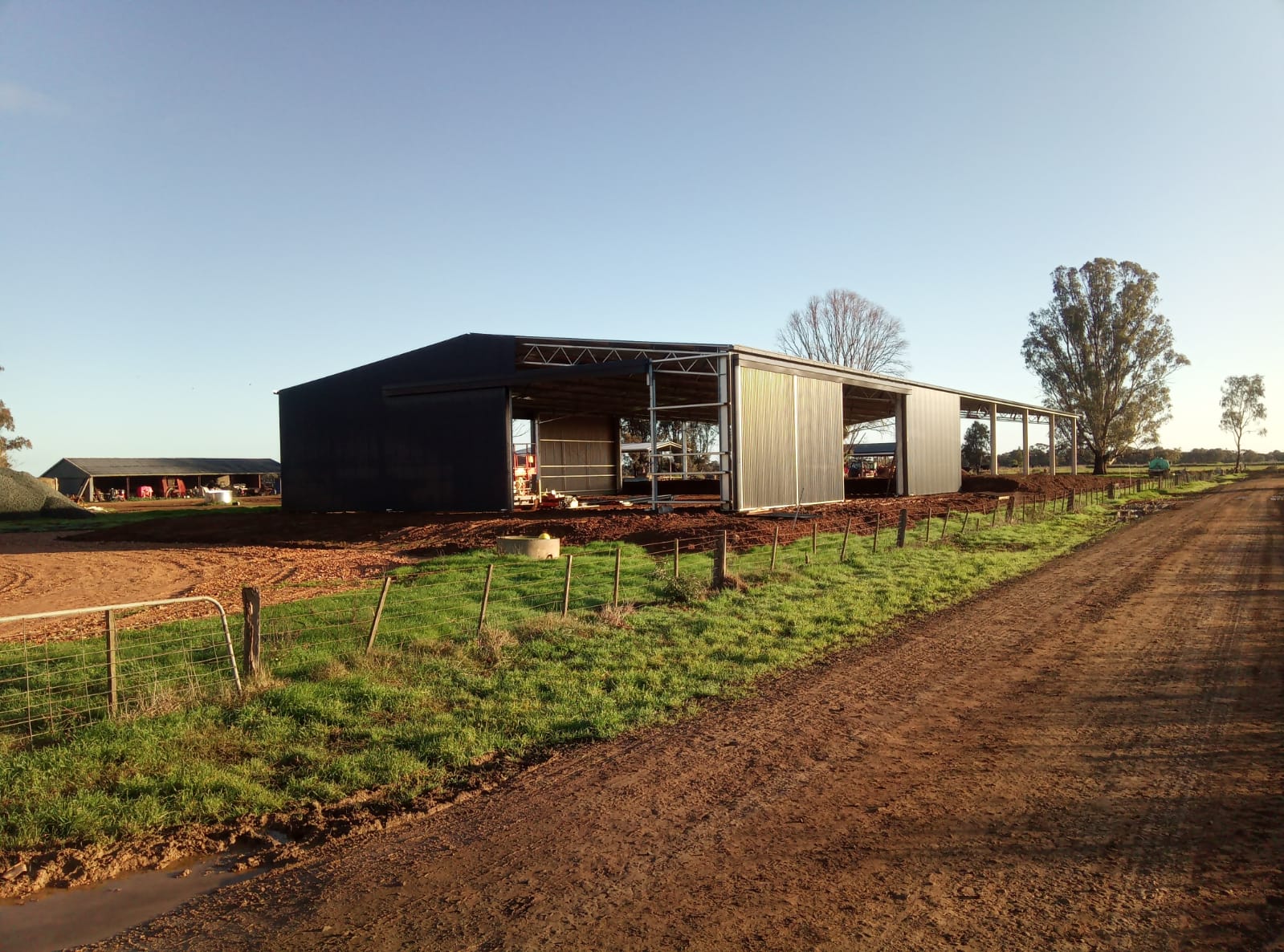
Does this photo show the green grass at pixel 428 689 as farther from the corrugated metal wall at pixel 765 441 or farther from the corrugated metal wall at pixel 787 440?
the corrugated metal wall at pixel 787 440

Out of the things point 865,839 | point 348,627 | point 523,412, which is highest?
point 523,412

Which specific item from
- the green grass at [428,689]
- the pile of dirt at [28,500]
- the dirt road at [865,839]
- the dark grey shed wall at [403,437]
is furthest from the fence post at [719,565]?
the pile of dirt at [28,500]

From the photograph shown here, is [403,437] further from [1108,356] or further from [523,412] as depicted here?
[1108,356]

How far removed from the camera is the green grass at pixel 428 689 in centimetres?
561

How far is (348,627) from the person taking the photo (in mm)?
10039

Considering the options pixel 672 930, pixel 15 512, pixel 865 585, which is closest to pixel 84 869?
pixel 672 930

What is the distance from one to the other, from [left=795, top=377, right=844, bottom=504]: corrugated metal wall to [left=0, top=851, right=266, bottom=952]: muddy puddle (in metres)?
24.5

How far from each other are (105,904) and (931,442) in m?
37.9

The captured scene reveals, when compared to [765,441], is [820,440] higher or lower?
higher

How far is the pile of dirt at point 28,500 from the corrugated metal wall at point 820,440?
3550cm

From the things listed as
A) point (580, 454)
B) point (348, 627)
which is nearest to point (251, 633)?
point (348, 627)

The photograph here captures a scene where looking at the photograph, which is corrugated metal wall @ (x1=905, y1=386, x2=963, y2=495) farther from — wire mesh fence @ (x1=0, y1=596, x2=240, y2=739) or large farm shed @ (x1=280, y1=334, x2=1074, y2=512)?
wire mesh fence @ (x1=0, y1=596, x2=240, y2=739)

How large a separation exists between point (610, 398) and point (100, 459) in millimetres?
56859

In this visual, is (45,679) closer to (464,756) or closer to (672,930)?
(464,756)
